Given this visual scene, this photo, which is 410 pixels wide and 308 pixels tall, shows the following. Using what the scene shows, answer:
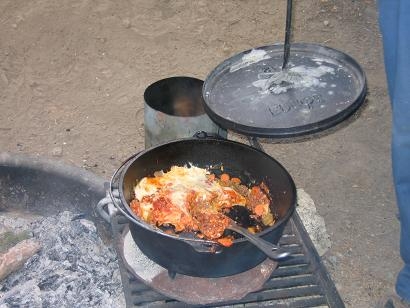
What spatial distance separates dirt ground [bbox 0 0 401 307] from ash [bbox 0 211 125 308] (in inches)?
35.2

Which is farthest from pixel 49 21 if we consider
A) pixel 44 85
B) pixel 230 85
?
pixel 230 85

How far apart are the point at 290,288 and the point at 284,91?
1.05 meters

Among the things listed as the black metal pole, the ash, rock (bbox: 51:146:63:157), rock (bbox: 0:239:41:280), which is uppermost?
the black metal pole

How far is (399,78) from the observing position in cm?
246

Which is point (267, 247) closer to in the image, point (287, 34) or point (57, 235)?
point (287, 34)

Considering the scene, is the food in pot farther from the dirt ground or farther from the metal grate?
the dirt ground

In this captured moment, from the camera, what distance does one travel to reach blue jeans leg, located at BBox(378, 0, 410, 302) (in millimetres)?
2395

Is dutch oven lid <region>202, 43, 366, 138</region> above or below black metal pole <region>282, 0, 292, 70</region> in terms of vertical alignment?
below

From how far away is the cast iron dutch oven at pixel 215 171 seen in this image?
228cm

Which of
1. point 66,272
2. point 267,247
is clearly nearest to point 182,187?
point 267,247

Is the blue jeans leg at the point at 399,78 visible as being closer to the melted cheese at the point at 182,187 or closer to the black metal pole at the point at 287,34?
the black metal pole at the point at 287,34

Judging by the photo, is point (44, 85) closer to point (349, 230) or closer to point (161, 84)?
point (161, 84)

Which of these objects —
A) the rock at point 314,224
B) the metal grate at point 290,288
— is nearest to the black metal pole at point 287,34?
the metal grate at point 290,288

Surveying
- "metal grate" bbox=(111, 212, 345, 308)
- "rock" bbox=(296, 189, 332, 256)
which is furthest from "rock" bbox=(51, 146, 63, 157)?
"rock" bbox=(296, 189, 332, 256)
